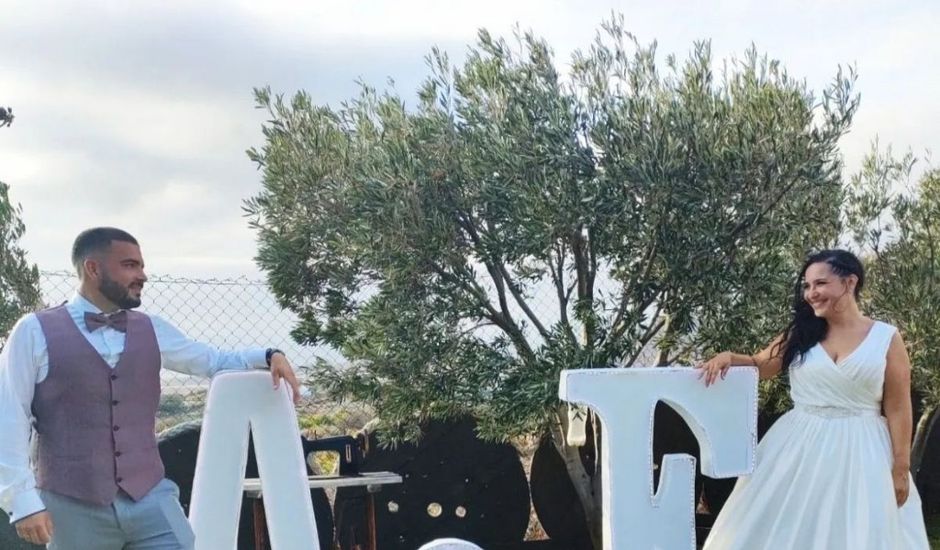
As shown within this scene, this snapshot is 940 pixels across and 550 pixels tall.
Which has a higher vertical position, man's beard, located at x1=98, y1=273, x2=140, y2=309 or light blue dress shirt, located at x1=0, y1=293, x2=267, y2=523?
man's beard, located at x1=98, y1=273, x2=140, y2=309

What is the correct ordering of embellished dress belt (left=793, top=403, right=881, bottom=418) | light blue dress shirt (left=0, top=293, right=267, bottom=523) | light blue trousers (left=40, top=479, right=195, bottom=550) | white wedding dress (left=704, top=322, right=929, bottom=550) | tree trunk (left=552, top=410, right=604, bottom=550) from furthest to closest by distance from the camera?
1. tree trunk (left=552, top=410, right=604, bottom=550)
2. embellished dress belt (left=793, top=403, right=881, bottom=418)
3. white wedding dress (left=704, top=322, right=929, bottom=550)
4. light blue trousers (left=40, top=479, right=195, bottom=550)
5. light blue dress shirt (left=0, top=293, right=267, bottom=523)

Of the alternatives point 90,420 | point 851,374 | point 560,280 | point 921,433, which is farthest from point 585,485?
point 90,420

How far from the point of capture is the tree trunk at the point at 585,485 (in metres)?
5.85

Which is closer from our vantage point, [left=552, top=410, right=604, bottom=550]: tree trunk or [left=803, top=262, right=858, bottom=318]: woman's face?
[left=803, top=262, right=858, bottom=318]: woman's face

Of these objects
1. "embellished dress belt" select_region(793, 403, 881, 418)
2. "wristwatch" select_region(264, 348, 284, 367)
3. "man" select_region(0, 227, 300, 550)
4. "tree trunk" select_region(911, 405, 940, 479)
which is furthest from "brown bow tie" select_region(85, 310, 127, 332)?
"tree trunk" select_region(911, 405, 940, 479)

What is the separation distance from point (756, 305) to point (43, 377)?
3.38m

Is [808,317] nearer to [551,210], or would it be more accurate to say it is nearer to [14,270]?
[551,210]

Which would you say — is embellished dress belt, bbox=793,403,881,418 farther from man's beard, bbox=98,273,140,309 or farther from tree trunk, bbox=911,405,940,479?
man's beard, bbox=98,273,140,309

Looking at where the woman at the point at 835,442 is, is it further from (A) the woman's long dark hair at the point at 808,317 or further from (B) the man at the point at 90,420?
(B) the man at the point at 90,420

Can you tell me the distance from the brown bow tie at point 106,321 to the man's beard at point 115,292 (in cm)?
4

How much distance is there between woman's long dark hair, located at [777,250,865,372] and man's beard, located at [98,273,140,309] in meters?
2.93

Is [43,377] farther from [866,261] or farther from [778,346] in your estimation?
[866,261]

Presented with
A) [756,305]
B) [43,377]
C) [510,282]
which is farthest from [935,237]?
[43,377]

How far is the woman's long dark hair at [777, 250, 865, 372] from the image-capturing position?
171 inches
